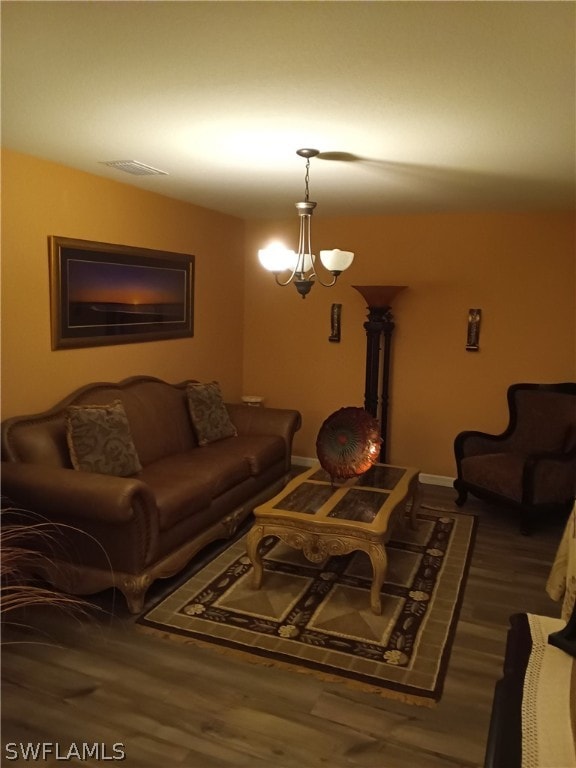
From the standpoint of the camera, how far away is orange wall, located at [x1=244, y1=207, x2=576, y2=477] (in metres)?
4.84

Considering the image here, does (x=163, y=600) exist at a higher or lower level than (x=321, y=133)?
lower

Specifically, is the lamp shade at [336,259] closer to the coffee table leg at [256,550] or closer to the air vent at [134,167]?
the air vent at [134,167]

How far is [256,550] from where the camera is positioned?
320cm

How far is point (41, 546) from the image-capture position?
121 inches

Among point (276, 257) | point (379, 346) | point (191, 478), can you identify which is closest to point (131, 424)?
point (191, 478)

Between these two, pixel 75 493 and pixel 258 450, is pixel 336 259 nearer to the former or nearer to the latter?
pixel 258 450

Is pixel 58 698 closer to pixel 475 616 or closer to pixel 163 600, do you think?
pixel 163 600

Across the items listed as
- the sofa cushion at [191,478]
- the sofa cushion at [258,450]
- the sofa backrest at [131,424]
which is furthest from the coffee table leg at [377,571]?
the sofa backrest at [131,424]

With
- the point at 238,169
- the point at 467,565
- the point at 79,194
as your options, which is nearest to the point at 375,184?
the point at 238,169

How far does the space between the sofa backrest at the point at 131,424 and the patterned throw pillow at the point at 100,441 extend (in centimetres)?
12

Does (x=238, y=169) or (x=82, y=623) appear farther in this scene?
(x=238, y=169)

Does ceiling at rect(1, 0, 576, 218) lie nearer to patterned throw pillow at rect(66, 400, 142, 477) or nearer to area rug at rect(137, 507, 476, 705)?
patterned throw pillow at rect(66, 400, 142, 477)

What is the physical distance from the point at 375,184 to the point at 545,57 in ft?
6.77

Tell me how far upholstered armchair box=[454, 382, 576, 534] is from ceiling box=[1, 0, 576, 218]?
1.74 m
